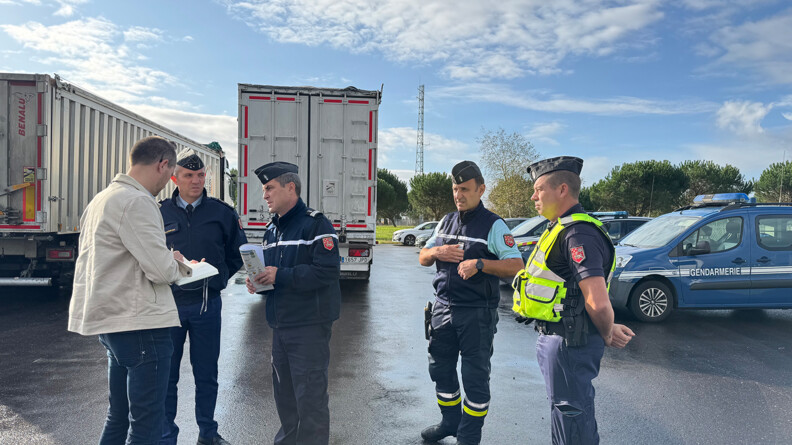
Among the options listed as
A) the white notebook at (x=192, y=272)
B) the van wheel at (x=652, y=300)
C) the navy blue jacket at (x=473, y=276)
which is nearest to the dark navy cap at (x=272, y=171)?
the white notebook at (x=192, y=272)

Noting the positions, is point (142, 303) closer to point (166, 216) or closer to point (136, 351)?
point (136, 351)

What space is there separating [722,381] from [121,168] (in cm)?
1037

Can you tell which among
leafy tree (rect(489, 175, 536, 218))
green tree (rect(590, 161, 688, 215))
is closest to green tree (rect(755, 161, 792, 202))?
green tree (rect(590, 161, 688, 215))

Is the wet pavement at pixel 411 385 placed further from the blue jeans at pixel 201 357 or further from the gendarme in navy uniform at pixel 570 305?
the gendarme in navy uniform at pixel 570 305

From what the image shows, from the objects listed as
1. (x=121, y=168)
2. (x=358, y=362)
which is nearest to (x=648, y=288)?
(x=358, y=362)

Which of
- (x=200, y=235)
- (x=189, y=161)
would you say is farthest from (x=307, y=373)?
(x=189, y=161)

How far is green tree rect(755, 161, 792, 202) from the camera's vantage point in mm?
47438

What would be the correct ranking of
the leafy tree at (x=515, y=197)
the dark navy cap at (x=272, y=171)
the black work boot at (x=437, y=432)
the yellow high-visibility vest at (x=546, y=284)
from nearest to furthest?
the yellow high-visibility vest at (x=546, y=284) → the dark navy cap at (x=272, y=171) → the black work boot at (x=437, y=432) → the leafy tree at (x=515, y=197)

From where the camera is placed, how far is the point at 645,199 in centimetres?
4903

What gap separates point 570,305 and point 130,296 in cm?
224

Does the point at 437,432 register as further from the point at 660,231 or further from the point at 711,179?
the point at 711,179

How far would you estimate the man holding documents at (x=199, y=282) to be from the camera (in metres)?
3.55

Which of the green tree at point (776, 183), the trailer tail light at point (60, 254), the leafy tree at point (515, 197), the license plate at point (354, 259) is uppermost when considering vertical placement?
the green tree at point (776, 183)

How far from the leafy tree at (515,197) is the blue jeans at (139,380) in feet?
109
